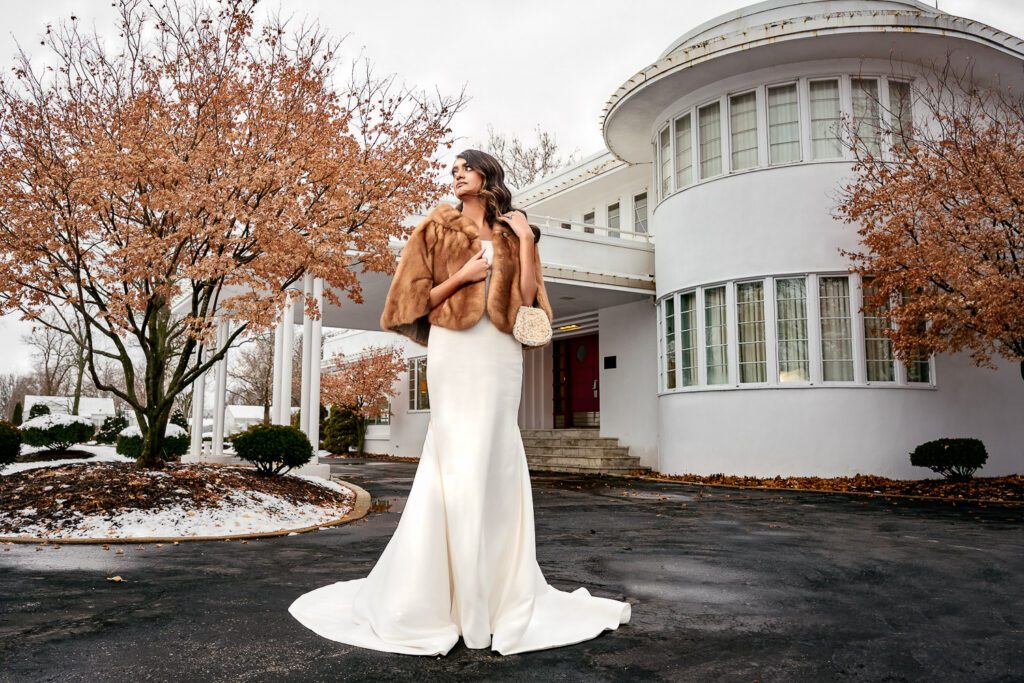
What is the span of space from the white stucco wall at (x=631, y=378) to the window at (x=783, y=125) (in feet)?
14.3

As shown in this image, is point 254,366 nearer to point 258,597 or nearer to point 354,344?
point 354,344

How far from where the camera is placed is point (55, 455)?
563 inches

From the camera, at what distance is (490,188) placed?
3.48 metres

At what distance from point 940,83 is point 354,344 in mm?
20396

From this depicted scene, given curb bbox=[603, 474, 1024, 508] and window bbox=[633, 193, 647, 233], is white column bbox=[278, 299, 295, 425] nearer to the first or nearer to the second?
curb bbox=[603, 474, 1024, 508]

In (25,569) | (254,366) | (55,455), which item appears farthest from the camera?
(254,366)

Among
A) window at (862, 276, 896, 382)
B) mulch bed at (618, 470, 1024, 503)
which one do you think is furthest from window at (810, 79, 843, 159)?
mulch bed at (618, 470, 1024, 503)

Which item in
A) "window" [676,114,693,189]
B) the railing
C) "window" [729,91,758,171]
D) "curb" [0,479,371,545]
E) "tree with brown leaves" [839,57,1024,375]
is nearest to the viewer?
"curb" [0,479,371,545]

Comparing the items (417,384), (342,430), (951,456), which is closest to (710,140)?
(951,456)

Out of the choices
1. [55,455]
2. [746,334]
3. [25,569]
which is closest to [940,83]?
[746,334]

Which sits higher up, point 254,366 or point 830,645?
point 254,366

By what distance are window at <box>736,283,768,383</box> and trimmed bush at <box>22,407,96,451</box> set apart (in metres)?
12.5

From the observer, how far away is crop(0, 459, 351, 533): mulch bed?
6914 mm

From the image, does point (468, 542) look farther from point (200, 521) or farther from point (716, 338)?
point (716, 338)
